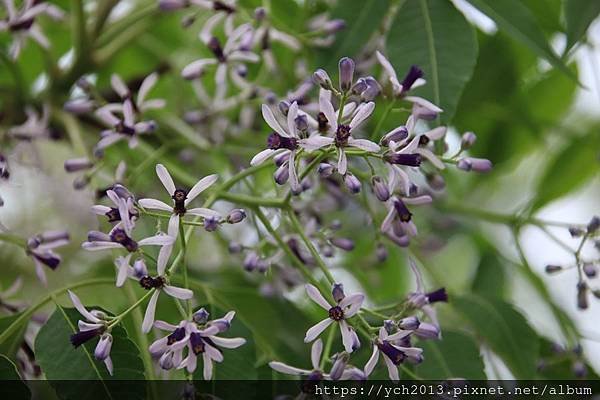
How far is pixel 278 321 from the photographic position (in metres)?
1.36

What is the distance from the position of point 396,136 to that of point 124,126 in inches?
17.1

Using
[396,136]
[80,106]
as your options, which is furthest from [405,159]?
[80,106]

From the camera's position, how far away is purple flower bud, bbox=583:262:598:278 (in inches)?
44.2

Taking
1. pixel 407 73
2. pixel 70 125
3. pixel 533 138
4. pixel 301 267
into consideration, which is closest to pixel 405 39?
pixel 407 73

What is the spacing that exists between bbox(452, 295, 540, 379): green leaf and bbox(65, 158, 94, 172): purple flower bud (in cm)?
60

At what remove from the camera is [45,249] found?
41.8 inches

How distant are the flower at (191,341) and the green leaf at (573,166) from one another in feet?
3.14

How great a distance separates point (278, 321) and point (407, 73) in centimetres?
50

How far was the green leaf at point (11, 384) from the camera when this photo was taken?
0.90 m

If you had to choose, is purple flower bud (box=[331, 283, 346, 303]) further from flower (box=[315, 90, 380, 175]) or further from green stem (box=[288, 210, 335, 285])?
flower (box=[315, 90, 380, 175])

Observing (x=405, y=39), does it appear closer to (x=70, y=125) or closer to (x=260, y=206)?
(x=260, y=206)

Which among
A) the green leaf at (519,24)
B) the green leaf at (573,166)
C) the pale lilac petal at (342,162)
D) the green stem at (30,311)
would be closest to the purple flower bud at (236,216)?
the pale lilac petal at (342,162)

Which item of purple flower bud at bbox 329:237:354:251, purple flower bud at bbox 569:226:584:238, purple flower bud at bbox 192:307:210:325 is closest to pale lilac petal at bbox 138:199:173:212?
purple flower bud at bbox 192:307:210:325

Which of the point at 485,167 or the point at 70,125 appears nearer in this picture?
the point at 485,167
